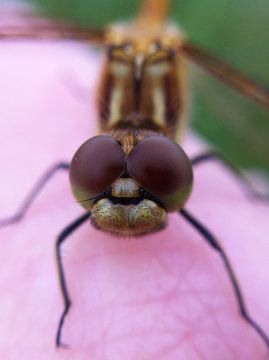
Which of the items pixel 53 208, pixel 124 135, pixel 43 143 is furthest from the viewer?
pixel 43 143

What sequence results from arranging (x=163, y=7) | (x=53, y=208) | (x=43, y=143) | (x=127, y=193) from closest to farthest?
(x=127, y=193), (x=53, y=208), (x=43, y=143), (x=163, y=7)

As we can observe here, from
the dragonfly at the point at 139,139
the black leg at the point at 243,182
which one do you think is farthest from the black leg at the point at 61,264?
the black leg at the point at 243,182

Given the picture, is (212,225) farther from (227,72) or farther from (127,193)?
(227,72)

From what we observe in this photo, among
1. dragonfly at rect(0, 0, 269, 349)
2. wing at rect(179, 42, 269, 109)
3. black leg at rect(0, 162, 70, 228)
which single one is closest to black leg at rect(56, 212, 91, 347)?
dragonfly at rect(0, 0, 269, 349)

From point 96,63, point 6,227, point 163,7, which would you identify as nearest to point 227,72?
point 163,7

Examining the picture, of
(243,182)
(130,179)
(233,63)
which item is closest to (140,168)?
(130,179)

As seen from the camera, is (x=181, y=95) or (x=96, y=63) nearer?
(x=181, y=95)

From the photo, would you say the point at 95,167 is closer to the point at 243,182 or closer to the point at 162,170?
the point at 162,170
